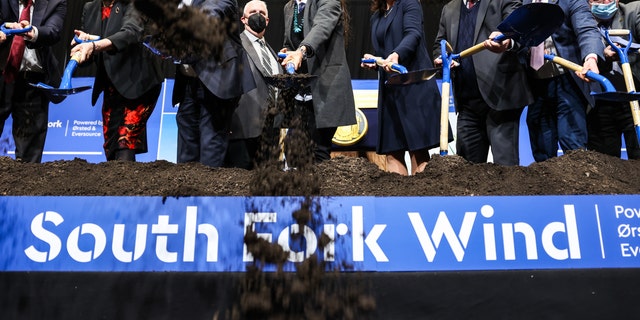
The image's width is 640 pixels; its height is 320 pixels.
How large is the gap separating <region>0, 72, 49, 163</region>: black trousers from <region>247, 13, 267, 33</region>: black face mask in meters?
1.07

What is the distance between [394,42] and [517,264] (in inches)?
58.4

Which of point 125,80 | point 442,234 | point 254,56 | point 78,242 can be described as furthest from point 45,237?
point 254,56

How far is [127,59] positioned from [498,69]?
163 centimetres

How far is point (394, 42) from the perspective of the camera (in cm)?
293

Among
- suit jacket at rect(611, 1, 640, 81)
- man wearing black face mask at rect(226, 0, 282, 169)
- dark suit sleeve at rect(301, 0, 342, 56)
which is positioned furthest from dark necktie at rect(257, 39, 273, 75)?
suit jacket at rect(611, 1, 640, 81)

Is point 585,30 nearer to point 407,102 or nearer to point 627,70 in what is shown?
point 627,70

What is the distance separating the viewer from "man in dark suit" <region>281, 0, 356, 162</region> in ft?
8.89

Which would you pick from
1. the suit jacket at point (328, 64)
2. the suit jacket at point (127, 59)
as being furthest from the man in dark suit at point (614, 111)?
the suit jacket at point (127, 59)

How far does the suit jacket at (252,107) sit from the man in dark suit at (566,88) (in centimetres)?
127

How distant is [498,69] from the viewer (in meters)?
2.67

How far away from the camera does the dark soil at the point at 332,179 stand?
192cm

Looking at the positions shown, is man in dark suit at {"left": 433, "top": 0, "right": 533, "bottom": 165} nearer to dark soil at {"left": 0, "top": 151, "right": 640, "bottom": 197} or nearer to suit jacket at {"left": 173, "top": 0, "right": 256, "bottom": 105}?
dark soil at {"left": 0, "top": 151, "right": 640, "bottom": 197}

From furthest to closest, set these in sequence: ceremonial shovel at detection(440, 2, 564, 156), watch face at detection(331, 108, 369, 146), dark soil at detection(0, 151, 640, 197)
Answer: watch face at detection(331, 108, 369, 146) < ceremonial shovel at detection(440, 2, 564, 156) < dark soil at detection(0, 151, 640, 197)

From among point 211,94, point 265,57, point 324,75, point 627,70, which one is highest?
point 265,57
